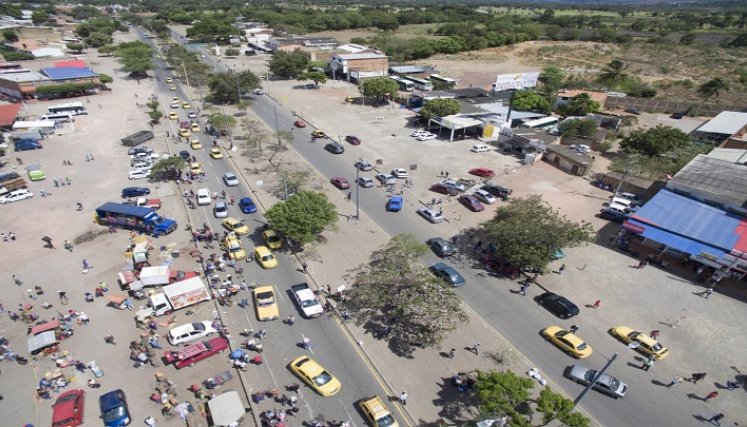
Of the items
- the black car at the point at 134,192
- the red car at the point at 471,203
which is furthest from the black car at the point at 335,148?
the black car at the point at 134,192

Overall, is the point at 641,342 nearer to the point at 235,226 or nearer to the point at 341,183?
the point at 341,183

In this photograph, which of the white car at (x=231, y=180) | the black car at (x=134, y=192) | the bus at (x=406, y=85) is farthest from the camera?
the bus at (x=406, y=85)

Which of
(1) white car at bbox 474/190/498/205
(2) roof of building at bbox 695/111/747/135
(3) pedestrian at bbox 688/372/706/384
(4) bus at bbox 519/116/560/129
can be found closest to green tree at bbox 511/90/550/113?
Answer: (4) bus at bbox 519/116/560/129

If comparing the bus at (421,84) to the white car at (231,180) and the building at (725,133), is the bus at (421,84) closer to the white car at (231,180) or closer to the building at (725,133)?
the building at (725,133)

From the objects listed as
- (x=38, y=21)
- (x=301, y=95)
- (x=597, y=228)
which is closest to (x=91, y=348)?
(x=597, y=228)

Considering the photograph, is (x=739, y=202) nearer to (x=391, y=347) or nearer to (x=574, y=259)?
(x=574, y=259)
